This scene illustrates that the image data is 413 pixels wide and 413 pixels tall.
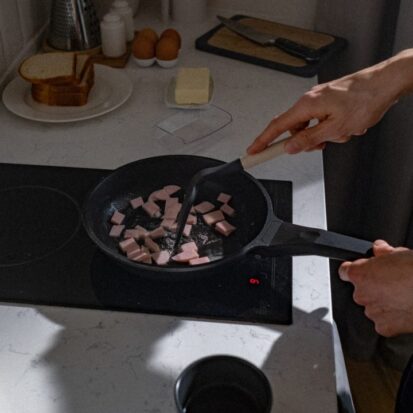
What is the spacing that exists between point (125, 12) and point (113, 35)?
3.0 inches

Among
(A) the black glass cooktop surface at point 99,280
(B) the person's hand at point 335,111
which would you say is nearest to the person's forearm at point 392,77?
(B) the person's hand at point 335,111

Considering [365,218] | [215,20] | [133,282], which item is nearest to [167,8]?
[215,20]

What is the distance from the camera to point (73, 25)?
4.56ft

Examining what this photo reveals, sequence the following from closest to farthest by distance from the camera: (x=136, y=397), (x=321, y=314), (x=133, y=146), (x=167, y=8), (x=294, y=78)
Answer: (x=136, y=397)
(x=321, y=314)
(x=133, y=146)
(x=294, y=78)
(x=167, y=8)

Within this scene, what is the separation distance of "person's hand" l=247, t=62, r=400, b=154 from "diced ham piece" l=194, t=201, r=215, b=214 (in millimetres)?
131

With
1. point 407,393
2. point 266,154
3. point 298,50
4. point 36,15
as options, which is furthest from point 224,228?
point 36,15

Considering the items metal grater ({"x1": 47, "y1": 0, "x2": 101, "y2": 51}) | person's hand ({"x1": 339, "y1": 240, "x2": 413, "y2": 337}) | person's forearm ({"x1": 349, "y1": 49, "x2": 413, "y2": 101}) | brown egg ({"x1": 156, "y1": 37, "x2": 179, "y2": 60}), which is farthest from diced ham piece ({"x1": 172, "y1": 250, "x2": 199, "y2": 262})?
metal grater ({"x1": 47, "y1": 0, "x2": 101, "y2": 51})

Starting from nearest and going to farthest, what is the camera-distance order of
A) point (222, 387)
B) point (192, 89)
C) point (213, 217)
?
A: 1. point (222, 387)
2. point (213, 217)
3. point (192, 89)

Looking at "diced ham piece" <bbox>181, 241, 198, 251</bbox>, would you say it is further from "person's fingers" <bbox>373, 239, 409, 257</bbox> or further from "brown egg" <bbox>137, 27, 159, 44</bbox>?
"brown egg" <bbox>137, 27, 159, 44</bbox>

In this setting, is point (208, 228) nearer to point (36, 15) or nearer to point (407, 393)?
point (407, 393)

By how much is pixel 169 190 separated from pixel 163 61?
1.42 feet

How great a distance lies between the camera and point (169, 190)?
3.38 ft

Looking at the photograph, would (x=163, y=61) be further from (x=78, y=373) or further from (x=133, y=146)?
(x=78, y=373)

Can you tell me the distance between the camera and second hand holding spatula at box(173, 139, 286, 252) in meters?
0.90
